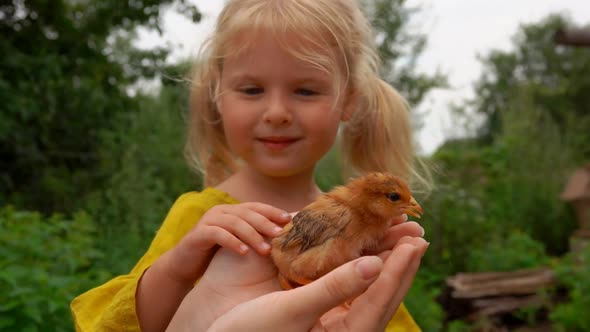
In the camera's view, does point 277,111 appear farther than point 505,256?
No

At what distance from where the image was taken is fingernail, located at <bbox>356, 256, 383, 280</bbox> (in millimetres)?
1242

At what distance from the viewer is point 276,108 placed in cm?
189

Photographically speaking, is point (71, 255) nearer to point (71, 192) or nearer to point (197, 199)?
point (197, 199)

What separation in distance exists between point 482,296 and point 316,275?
5.16 meters

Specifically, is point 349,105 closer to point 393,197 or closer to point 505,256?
point 393,197

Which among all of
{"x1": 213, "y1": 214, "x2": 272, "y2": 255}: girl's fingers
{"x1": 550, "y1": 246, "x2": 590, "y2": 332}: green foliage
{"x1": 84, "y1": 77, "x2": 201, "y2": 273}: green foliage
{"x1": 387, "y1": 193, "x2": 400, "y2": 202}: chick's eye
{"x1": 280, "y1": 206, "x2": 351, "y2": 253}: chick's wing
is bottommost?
{"x1": 550, "y1": 246, "x2": 590, "y2": 332}: green foliage

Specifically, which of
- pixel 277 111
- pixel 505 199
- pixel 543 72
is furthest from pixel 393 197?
pixel 543 72

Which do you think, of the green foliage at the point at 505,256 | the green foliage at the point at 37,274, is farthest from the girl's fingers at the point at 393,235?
the green foliage at the point at 505,256

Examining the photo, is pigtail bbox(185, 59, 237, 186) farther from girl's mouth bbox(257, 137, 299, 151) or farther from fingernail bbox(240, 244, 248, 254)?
fingernail bbox(240, 244, 248, 254)

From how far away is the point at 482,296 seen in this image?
6.08 metres

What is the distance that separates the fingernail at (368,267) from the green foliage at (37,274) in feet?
6.01

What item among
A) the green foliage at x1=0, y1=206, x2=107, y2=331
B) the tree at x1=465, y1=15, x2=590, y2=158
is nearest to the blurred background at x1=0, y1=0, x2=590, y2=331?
the green foliage at x1=0, y1=206, x2=107, y2=331

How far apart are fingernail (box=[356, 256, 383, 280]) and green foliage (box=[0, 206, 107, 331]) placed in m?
1.83

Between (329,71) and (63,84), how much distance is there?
12.8ft
